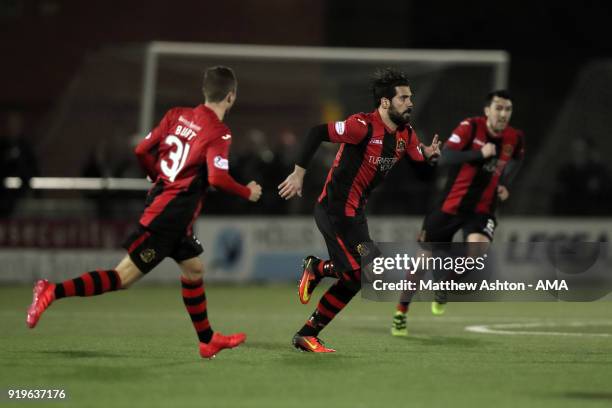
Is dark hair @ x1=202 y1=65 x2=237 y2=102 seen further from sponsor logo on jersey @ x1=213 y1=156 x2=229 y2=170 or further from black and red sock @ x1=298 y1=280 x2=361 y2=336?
black and red sock @ x1=298 y1=280 x2=361 y2=336

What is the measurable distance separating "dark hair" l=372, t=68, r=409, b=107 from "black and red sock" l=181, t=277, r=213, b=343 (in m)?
2.02

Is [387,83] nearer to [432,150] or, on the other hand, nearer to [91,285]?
[432,150]

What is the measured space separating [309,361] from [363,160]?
1.72 m

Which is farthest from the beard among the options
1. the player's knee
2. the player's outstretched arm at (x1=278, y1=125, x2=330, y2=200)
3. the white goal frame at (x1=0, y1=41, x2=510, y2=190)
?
the white goal frame at (x1=0, y1=41, x2=510, y2=190)

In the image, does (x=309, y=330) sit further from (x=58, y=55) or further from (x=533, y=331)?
(x=58, y=55)

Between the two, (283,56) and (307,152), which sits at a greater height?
(307,152)

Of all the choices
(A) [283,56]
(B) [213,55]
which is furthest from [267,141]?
(B) [213,55]

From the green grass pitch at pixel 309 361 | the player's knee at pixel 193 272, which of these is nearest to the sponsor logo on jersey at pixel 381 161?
the green grass pitch at pixel 309 361

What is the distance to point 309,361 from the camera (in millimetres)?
8422

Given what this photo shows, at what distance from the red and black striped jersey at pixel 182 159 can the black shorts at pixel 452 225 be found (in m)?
3.36

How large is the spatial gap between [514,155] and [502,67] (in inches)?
285

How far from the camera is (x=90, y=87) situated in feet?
60.7

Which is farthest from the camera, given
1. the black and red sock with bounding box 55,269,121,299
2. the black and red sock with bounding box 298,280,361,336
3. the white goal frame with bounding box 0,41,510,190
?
the white goal frame with bounding box 0,41,510,190

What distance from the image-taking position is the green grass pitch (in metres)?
6.87
